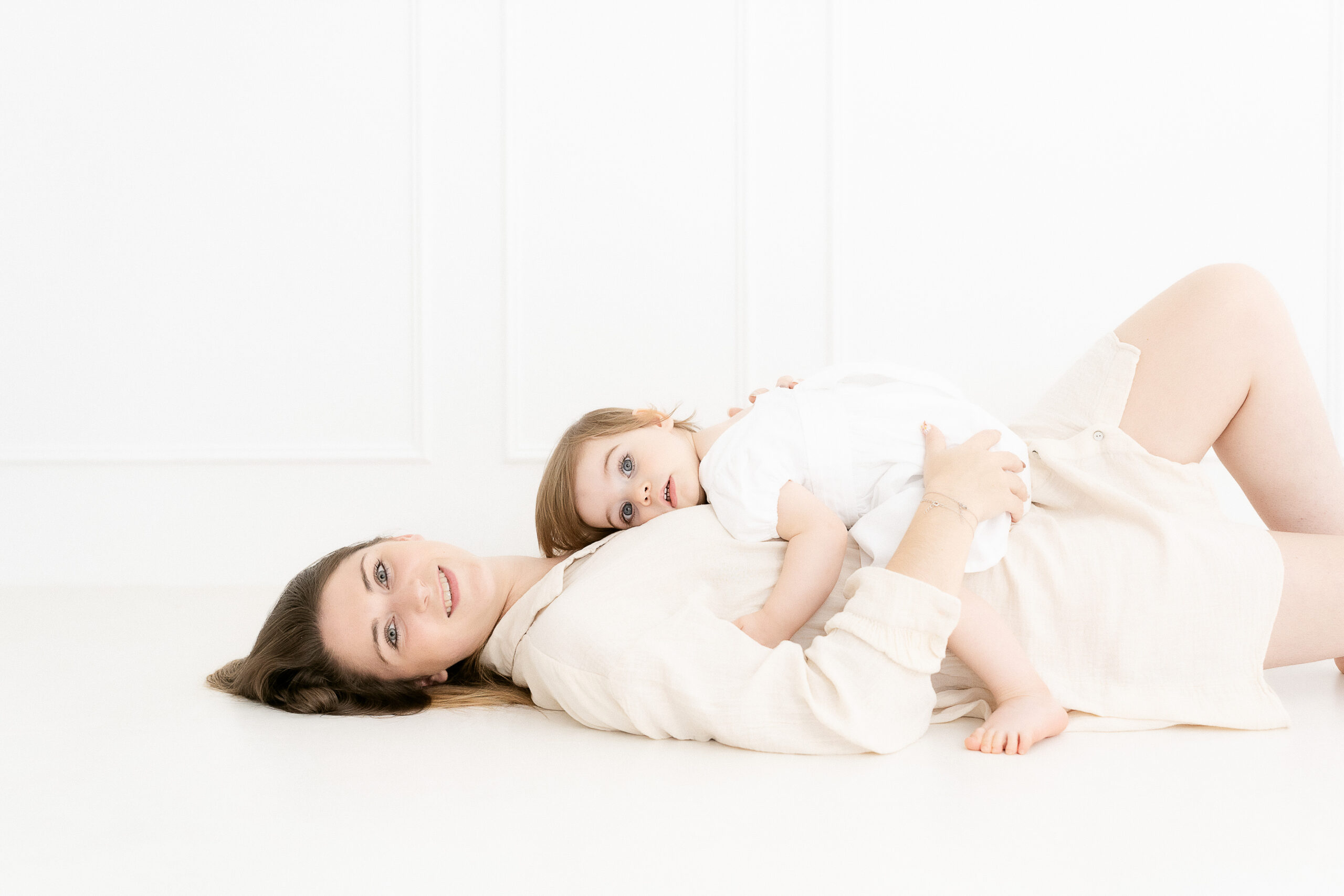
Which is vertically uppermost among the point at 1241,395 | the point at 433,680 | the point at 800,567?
the point at 1241,395

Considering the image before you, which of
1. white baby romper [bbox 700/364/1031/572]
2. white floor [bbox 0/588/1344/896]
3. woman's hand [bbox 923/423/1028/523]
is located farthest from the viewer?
white baby romper [bbox 700/364/1031/572]

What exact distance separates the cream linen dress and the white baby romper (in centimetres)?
6

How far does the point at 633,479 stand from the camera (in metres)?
1.55

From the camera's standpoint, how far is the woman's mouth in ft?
4.64

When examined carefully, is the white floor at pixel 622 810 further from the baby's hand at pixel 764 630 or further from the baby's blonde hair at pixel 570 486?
the baby's blonde hair at pixel 570 486

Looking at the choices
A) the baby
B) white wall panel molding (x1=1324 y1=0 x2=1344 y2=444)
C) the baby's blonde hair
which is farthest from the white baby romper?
white wall panel molding (x1=1324 y1=0 x2=1344 y2=444)

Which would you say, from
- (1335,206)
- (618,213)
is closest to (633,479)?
(618,213)

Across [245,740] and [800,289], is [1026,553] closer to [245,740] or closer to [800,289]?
[245,740]

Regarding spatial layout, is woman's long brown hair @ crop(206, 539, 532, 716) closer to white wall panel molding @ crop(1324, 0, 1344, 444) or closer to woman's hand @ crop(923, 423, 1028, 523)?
woman's hand @ crop(923, 423, 1028, 523)

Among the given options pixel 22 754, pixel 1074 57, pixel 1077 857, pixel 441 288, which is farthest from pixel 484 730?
pixel 1074 57

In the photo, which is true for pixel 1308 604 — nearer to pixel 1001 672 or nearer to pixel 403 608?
pixel 1001 672

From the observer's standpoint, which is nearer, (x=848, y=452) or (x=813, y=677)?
(x=813, y=677)

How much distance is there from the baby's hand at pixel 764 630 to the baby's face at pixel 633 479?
0.30 m

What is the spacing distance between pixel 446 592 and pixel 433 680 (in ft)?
0.63
